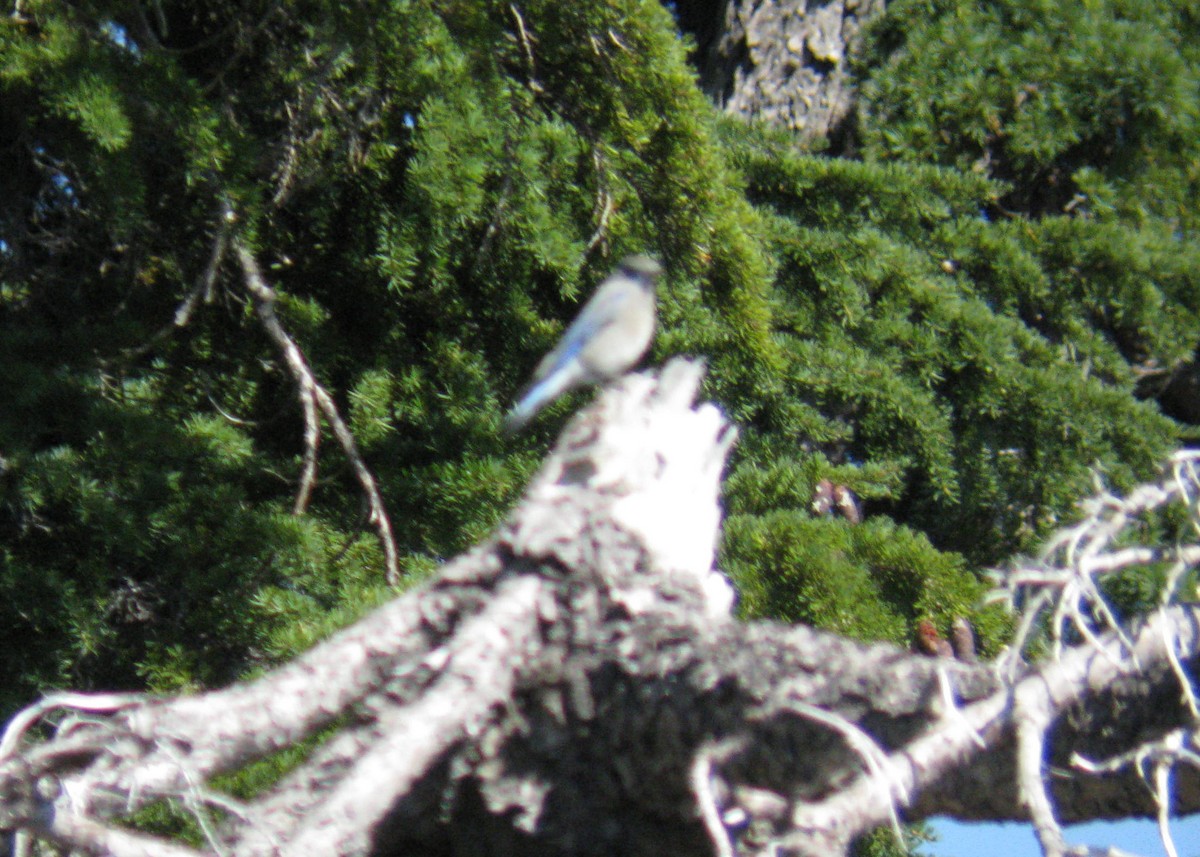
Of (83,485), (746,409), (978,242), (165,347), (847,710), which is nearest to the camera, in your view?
(847,710)

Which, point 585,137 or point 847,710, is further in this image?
point 585,137

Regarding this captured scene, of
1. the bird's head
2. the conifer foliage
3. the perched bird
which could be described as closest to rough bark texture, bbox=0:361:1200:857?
the conifer foliage

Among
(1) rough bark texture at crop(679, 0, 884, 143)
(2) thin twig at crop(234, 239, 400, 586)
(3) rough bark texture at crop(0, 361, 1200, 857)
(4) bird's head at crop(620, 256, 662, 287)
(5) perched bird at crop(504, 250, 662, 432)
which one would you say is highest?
(1) rough bark texture at crop(679, 0, 884, 143)

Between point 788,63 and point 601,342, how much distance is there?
2384 millimetres

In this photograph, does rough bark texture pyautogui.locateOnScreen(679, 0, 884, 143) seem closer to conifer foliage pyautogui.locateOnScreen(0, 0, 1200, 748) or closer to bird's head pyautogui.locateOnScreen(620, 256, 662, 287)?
conifer foliage pyautogui.locateOnScreen(0, 0, 1200, 748)

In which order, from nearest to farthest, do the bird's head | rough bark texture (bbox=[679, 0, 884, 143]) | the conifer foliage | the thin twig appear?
the conifer foliage, the thin twig, the bird's head, rough bark texture (bbox=[679, 0, 884, 143])

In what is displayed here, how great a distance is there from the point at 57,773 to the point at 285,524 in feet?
5.71

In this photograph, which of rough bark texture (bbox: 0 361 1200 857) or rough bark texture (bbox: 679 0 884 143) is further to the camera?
rough bark texture (bbox: 679 0 884 143)

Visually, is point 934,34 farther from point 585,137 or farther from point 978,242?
point 585,137

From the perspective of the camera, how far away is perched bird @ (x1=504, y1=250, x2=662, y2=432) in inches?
123

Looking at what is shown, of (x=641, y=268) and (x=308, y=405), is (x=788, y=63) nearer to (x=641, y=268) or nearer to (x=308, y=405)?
(x=641, y=268)

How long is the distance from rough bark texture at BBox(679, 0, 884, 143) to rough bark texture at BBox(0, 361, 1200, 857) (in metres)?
3.76

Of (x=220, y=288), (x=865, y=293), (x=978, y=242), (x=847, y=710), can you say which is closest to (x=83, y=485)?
(x=220, y=288)

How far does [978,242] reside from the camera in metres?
4.47
